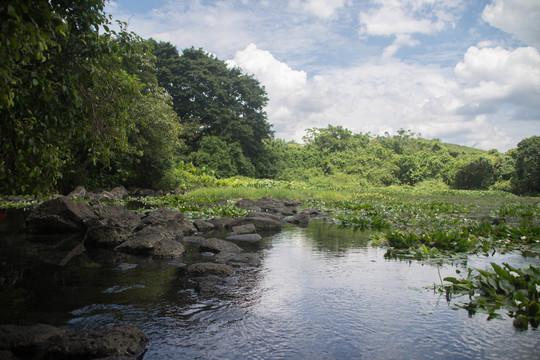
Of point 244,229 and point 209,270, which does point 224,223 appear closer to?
point 244,229

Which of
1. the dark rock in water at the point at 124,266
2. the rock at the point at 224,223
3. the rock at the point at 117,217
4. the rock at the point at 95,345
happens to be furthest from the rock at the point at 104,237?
the rock at the point at 95,345

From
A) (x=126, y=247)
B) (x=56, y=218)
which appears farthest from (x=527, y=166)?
(x=56, y=218)

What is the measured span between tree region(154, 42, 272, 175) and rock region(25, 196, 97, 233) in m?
23.0

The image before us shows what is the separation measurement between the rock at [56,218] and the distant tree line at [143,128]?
1017 millimetres

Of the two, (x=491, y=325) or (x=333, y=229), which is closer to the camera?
(x=491, y=325)

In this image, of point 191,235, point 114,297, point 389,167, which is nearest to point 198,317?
point 114,297

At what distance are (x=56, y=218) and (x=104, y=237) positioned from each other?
2.79 m

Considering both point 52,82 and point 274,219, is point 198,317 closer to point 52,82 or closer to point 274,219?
point 52,82

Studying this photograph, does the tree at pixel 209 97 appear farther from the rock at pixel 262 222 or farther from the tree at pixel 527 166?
the tree at pixel 527 166

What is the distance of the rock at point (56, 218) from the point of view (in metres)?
11.0

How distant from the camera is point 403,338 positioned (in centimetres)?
440

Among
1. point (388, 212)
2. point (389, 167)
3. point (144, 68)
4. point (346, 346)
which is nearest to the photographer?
point (346, 346)

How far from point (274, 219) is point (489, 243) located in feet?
22.3

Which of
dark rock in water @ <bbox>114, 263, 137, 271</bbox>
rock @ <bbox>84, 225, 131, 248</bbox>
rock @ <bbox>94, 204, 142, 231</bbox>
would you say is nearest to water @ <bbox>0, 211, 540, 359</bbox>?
dark rock in water @ <bbox>114, 263, 137, 271</bbox>
